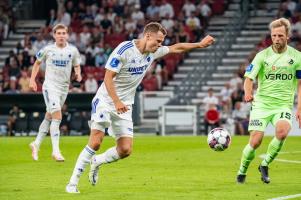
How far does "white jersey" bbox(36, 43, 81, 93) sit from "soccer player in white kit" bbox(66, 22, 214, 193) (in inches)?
269

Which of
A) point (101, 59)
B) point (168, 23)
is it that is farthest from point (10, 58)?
point (168, 23)

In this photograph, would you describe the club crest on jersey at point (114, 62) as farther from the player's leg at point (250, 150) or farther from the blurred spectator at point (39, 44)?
the blurred spectator at point (39, 44)

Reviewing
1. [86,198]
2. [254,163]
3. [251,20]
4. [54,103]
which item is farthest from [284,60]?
[251,20]

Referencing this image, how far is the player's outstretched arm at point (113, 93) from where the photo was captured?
1380 centimetres

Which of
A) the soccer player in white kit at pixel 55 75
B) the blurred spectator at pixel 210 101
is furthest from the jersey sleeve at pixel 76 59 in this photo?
the blurred spectator at pixel 210 101

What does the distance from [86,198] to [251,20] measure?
30480 mm

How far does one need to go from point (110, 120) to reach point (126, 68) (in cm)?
79

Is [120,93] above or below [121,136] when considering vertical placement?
above

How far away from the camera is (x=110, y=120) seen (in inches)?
570

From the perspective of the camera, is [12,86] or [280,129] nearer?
[280,129]

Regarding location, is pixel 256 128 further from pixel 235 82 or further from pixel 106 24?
pixel 106 24

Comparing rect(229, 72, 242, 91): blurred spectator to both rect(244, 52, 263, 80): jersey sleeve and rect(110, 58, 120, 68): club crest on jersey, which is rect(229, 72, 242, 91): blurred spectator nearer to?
rect(244, 52, 263, 80): jersey sleeve

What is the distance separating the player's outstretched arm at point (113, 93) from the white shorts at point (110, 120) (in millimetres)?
517

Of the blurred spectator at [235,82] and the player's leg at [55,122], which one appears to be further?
the blurred spectator at [235,82]
